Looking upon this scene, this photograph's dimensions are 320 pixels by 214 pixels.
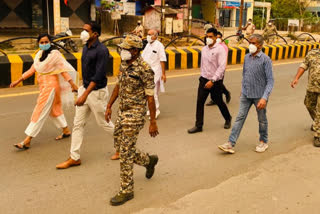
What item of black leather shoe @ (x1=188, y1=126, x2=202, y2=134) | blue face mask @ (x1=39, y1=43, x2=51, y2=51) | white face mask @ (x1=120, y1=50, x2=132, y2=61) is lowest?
black leather shoe @ (x1=188, y1=126, x2=202, y2=134)

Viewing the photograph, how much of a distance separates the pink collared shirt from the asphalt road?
913mm

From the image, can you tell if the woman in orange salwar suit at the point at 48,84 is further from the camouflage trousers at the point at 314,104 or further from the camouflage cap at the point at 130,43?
the camouflage trousers at the point at 314,104

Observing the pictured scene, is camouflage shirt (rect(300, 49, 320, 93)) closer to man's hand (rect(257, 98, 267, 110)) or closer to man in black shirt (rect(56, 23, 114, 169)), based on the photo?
man's hand (rect(257, 98, 267, 110))

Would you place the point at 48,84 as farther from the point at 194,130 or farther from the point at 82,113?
the point at 194,130

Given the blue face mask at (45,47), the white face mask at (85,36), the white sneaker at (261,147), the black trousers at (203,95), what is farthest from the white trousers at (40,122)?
the white sneaker at (261,147)

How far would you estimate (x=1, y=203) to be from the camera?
3.82m

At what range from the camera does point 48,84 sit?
17.2ft

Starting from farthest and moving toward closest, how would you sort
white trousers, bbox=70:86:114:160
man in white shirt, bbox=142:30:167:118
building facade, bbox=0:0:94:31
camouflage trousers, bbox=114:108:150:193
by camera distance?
building facade, bbox=0:0:94:31 < man in white shirt, bbox=142:30:167:118 < white trousers, bbox=70:86:114:160 < camouflage trousers, bbox=114:108:150:193

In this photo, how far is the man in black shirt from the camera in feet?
14.5

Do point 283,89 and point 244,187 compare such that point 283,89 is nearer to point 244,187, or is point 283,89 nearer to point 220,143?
point 220,143

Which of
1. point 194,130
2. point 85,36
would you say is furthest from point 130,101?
point 194,130

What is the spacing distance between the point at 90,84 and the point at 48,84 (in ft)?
3.52

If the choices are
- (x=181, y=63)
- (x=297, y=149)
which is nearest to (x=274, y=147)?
(x=297, y=149)

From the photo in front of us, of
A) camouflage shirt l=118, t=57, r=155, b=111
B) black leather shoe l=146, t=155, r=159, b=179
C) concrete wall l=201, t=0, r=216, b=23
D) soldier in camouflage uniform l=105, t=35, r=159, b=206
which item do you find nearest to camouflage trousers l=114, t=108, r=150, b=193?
soldier in camouflage uniform l=105, t=35, r=159, b=206
